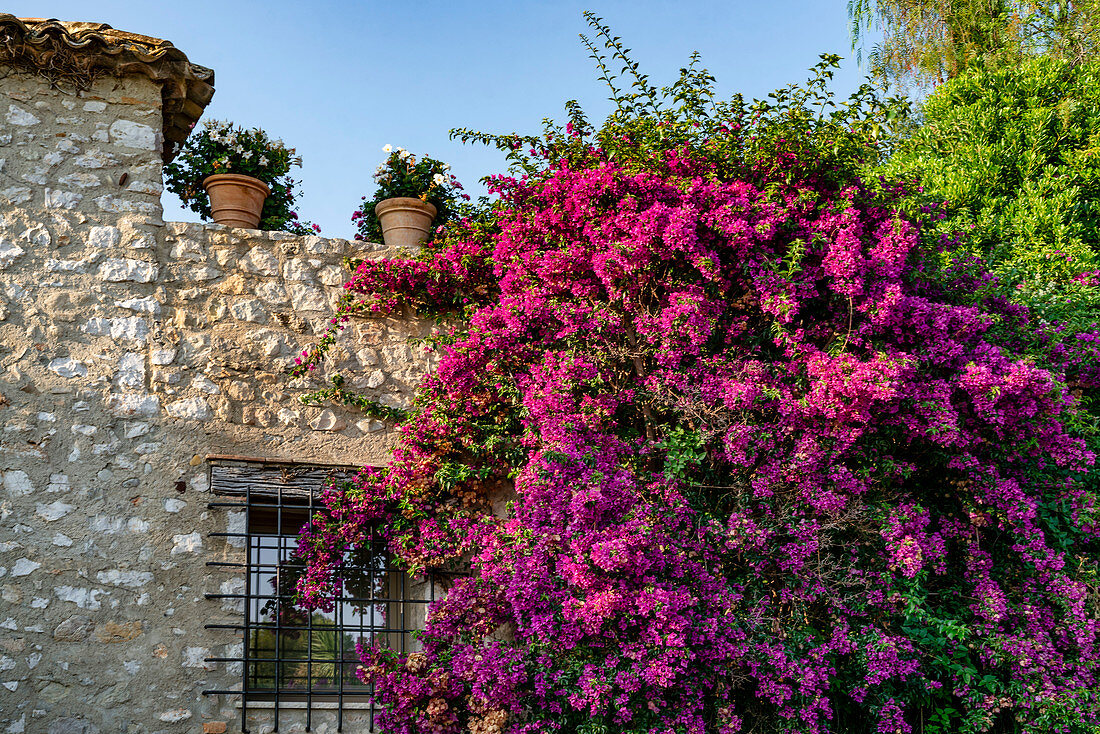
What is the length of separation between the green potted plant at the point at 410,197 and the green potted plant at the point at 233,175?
647 mm

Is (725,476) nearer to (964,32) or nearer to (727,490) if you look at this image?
(727,490)

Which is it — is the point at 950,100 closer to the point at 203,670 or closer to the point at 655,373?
the point at 655,373

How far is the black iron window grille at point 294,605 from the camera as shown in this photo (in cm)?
447

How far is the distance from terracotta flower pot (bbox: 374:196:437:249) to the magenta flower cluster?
0.50m

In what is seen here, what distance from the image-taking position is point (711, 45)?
5.00 metres

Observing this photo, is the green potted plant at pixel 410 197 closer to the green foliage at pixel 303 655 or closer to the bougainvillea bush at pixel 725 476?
the bougainvillea bush at pixel 725 476

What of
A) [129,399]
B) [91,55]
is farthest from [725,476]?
[91,55]

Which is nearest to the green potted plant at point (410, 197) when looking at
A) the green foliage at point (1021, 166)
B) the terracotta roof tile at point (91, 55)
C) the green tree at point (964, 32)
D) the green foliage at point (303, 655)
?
the terracotta roof tile at point (91, 55)

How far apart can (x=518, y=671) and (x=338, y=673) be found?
1207mm

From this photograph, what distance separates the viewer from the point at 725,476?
4.65m

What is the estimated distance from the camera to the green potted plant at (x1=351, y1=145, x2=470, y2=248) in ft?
18.5

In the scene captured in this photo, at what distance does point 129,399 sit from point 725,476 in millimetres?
3140

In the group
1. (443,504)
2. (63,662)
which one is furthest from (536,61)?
(63,662)

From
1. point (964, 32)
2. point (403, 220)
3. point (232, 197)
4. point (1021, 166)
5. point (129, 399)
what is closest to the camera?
point (129, 399)
